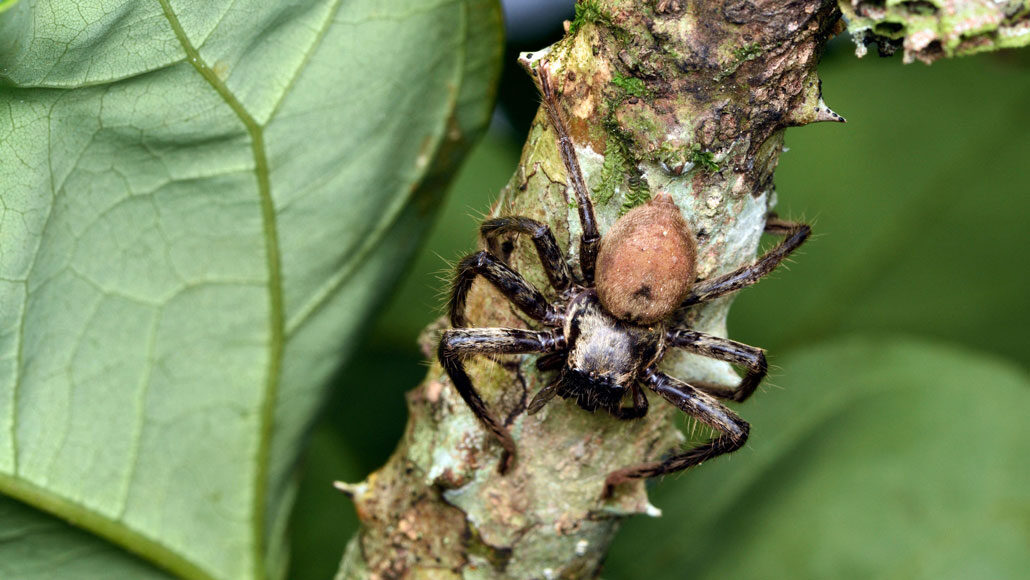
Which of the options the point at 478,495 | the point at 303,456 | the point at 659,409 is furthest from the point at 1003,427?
the point at 303,456

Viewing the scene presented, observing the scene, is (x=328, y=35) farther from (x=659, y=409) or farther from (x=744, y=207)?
(x=659, y=409)

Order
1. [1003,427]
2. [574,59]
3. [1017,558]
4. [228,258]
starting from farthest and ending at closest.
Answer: [1003,427], [1017,558], [228,258], [574,59]

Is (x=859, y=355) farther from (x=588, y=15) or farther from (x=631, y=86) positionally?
(x=588, y=15)

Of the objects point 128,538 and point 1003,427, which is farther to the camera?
point 1003,427

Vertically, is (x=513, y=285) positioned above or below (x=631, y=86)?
below

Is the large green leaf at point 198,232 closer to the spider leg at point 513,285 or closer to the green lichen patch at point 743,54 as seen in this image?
the spider leg at point 513,285

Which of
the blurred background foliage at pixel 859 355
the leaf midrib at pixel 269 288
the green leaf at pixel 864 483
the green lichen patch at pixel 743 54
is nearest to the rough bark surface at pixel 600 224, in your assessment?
the green lichen patch at pixel 743 54

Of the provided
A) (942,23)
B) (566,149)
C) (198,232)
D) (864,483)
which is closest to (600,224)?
(566,149)

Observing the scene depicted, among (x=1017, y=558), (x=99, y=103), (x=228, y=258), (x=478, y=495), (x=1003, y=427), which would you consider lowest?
(x=1017, y=558)
